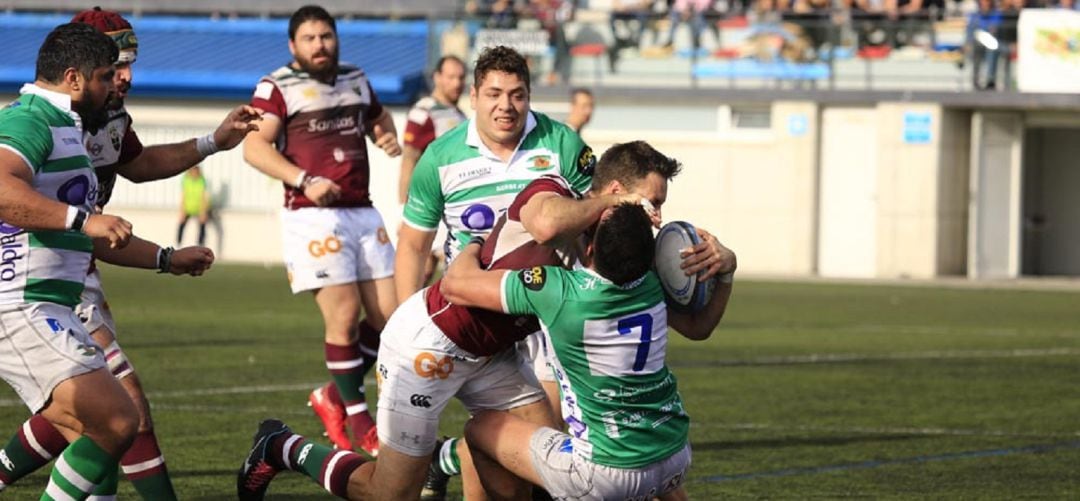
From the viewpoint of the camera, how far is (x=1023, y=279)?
35781mm

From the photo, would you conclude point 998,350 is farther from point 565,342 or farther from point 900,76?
point 900,76

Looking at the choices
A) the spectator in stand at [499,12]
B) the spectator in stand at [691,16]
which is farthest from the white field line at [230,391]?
the spectator in stand at [499,12]

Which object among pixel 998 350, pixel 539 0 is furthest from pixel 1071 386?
pixel 539 0

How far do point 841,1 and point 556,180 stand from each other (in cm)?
2927

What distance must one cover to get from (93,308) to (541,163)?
2.01 metres

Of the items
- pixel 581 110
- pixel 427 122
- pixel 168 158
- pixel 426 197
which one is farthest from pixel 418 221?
pixel 581 110

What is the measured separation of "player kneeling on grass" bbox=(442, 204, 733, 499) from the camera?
6848 mm

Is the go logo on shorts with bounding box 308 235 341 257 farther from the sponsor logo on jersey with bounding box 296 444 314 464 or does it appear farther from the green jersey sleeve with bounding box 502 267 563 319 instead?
the green jersey sleeve with bounding box 502 267 563 319

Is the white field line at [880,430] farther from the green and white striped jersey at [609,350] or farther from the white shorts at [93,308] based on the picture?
the green and white striped jersey at [609,350]

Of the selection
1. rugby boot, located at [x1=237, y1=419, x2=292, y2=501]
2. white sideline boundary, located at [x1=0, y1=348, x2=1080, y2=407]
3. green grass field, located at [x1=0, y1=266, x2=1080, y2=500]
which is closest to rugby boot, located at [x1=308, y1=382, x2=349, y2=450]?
green grass field, located at [x1=0, y1=266, x2=1080, y2=500]

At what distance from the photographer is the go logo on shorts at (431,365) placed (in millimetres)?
7418

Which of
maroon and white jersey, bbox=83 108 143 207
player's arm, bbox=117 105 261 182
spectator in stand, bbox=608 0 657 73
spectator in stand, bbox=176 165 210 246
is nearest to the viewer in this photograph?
maroon and white jersey, bbox=83 108 143 207

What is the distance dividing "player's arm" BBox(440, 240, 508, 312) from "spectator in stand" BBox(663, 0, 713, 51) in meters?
29.4

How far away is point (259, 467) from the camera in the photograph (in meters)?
8.19
